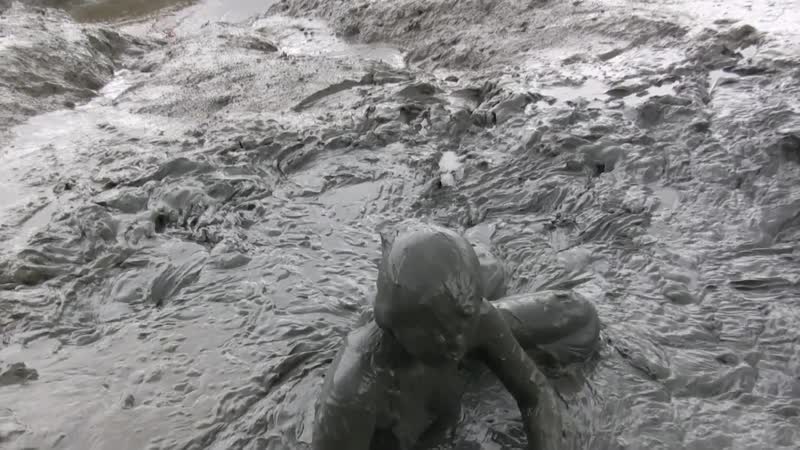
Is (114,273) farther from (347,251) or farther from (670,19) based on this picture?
(670,19)

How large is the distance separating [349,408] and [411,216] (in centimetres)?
221

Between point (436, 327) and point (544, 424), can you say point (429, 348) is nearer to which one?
point (436, 327)

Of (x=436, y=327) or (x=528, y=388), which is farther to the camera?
(x=528, y=388)

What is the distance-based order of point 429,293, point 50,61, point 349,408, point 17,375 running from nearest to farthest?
point 429,293
point 349,408
point 17,375
point 50,61

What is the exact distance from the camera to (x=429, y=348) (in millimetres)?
1664

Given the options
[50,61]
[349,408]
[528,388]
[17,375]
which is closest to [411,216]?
[528,388]

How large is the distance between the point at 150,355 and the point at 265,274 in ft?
2.57

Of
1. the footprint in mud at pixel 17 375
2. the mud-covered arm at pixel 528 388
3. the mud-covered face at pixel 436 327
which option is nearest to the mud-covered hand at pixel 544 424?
the mud-covered arm at pixel 528 388

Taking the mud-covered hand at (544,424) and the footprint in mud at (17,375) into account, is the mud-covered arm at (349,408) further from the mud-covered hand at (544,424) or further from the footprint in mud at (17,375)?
the footprint in mud at (17,375)

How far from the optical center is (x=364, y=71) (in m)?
6.50

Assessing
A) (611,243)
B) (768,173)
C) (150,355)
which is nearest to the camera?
(150,355)

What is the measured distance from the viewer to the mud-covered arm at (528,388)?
6.29ft

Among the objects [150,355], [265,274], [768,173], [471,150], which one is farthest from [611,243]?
[150,355]

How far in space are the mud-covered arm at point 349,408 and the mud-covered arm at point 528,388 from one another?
0.38 m
